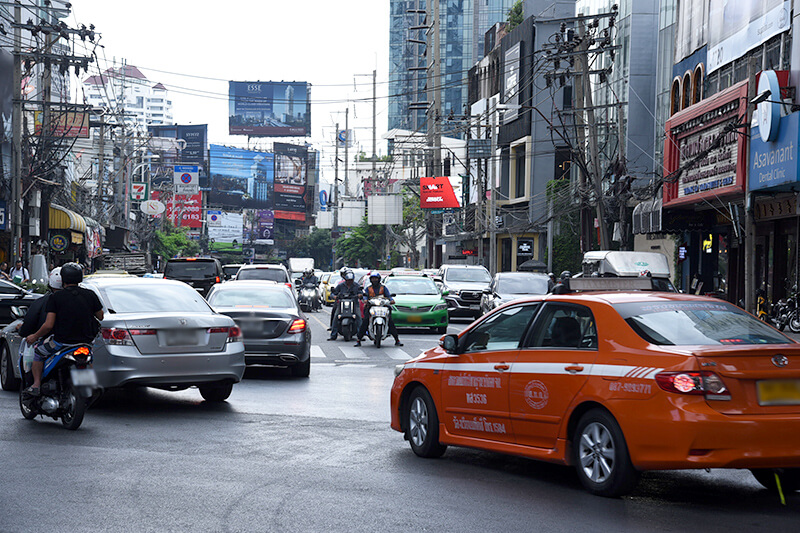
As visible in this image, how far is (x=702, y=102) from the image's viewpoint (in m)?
31.0

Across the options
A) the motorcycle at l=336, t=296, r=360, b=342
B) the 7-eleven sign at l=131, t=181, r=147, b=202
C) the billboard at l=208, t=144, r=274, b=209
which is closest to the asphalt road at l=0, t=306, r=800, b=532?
the motorcycle at l=336, t=296, r=360, b=342

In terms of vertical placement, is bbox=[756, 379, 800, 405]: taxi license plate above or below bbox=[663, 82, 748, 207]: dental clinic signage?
below

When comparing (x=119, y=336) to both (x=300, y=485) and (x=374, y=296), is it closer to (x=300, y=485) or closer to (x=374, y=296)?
(x=300, y=485)

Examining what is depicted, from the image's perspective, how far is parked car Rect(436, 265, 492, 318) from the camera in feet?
105

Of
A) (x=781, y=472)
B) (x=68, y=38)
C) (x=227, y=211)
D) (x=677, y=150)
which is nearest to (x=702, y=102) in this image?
(x=677, y=150)

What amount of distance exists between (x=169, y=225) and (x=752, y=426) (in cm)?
10605

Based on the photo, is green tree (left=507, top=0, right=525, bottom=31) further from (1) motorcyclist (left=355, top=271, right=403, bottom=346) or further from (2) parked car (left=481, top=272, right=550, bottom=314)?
(1) motorcyclist (left=355, top=271, right=403, bottom=346)

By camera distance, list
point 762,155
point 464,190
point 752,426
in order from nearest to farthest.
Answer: point 752,426 < point 762,155 < point 464,190

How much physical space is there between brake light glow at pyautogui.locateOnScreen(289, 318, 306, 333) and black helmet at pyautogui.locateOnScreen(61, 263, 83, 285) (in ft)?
18.7

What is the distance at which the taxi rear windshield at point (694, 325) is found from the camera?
7.02m

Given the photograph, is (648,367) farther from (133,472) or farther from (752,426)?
(133,472)

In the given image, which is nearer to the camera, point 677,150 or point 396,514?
point 396,514

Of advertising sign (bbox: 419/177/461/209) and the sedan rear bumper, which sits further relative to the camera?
advertising sign (bbox: 419/177/461/209)

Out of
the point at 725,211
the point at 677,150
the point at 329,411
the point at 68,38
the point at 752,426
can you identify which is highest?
the point at 68,38
